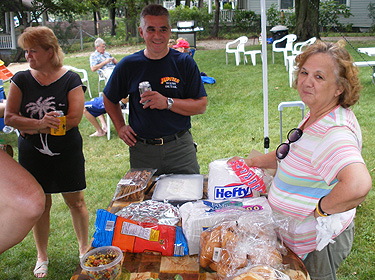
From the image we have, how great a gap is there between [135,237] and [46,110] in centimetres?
145

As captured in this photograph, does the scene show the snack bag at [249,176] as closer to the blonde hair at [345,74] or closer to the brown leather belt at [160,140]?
the blonde hair at [345,74]

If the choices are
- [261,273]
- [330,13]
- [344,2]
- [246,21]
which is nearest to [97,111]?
[261,273]

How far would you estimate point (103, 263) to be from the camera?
130 centimetres

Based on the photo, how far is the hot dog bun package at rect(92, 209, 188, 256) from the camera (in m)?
1.50

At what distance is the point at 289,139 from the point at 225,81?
8126 mm

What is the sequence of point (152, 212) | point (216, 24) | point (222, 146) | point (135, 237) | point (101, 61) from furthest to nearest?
point (216, 24) → point (101, 61) → point (222, 146) → point (152, 212) → point (135, 237)

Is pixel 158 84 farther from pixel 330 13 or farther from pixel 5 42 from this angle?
pixel 330 13

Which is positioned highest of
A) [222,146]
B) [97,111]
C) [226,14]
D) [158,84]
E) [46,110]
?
[226,14]

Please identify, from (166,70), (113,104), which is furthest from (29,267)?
(166,70)

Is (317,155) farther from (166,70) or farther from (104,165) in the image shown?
(104,165)

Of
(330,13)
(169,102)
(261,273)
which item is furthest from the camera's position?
(330,13)

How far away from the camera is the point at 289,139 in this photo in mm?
1613

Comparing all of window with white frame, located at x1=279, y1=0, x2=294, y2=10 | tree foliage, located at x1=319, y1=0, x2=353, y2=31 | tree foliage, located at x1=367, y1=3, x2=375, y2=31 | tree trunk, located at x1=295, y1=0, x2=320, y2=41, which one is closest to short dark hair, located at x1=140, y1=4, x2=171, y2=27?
tree trunk, located at x1=295, y1=0, x2=320, y2=41

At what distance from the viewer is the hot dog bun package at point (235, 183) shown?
71.2 inches
